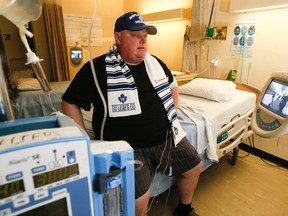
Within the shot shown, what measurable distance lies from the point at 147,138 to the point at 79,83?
0.53 meters

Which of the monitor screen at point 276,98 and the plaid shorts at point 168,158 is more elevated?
the monitor screen at point 276,98

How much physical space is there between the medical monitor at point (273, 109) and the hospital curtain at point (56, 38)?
3155mm

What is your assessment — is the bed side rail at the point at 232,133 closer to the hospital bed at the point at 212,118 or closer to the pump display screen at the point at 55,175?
the hospital bed at the point at 212,118

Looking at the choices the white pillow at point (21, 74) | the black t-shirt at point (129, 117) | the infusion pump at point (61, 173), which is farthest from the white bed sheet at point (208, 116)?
the white pillow at point (21, 74)

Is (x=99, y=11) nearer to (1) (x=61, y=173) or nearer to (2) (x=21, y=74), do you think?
(2) (x=21, y=74)

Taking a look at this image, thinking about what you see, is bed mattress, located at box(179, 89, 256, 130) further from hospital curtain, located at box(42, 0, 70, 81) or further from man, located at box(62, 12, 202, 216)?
hospital curtain, located at box(42, 0, 70, 81)

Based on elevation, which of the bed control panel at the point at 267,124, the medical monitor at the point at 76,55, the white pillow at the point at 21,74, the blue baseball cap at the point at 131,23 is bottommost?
the bed control panel at the point at 267,124

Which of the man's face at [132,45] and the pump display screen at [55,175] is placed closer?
the pump display screen at [55,175]

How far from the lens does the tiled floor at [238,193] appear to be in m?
1.57

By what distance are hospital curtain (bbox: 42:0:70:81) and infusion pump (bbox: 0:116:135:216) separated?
3171mm

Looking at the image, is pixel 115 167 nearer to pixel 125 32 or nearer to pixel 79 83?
pixel 79 83

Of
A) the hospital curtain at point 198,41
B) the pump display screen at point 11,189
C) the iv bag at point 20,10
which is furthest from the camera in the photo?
the hospital curtain at point 198,41

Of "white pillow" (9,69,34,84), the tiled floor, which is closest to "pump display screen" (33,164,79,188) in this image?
the tiled floor

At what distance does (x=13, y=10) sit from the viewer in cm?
54
